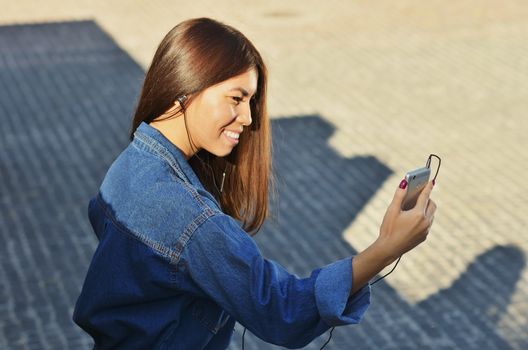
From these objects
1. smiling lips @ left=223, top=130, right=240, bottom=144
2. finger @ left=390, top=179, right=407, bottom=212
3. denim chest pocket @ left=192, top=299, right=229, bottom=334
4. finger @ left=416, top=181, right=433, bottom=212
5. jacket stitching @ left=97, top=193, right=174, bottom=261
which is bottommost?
denim chest pocket @ left=192, top=299, right=229, bottom=334

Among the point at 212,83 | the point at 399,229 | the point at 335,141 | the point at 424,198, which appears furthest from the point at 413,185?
the point at 335,141

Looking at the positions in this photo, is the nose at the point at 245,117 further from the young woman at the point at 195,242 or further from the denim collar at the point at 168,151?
the denim collar at the point at 168,151

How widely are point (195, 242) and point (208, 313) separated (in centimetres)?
27

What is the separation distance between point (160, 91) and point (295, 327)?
0.69m

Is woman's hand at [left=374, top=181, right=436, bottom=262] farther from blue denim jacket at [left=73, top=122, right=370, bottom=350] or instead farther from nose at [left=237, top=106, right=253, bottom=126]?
nose at [left=237, top=106, right=253, bottom=126]

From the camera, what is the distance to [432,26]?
1382cm

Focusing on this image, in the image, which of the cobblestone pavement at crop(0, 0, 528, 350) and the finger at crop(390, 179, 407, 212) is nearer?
the finger at crop(390, 179, 407, 212)

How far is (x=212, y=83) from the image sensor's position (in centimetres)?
253

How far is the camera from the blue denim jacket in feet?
7.72

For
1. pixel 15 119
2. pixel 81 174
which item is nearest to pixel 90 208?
pixel 81 174

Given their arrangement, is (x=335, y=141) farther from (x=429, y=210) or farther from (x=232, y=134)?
(x=429, y=210)

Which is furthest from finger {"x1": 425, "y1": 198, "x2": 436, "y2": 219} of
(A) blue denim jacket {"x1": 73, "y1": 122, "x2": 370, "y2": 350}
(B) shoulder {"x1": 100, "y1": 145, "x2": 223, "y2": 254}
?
(B) shoulder {"x1": 100, "y1": 145, "x2": 223, "y2": 254}

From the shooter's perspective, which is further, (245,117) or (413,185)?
(245,117)

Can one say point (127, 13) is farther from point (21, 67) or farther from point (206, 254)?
point (206, 254)
